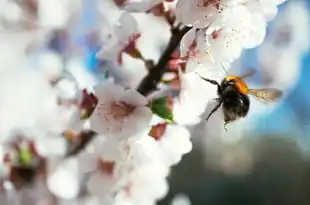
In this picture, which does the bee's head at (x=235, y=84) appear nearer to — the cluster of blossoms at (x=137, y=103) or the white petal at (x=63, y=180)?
the cluster of blossoms at (x=137, y=103)

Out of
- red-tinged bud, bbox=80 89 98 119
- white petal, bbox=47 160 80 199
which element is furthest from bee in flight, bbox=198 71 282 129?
white petal, bbox=47 160 80 199

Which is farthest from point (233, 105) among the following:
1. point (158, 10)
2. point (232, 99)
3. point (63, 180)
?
point (63, 180)

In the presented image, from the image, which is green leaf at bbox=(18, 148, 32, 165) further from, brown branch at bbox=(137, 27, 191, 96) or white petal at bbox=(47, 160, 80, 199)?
brown branch at bbox=(137, 27, 191, 96)

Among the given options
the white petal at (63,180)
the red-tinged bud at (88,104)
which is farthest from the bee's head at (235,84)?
the white petal at (63,180)

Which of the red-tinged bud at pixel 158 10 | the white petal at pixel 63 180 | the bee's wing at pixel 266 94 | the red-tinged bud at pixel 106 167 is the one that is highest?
the red-tinged bud at pixel 158 10

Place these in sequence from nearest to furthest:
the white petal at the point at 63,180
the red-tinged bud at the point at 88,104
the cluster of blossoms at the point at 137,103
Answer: the cluster of blossoms at the point at 137,103, the red-tinged bud at the point at 88,104, the white petal at the point at 63,180

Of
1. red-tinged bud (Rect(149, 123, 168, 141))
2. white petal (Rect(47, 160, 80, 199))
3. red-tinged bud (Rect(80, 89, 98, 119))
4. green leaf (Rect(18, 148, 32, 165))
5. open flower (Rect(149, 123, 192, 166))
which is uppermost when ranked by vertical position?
red-tinged bud (Rect(80, 89, 98, 119))
